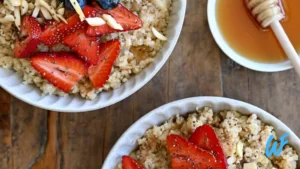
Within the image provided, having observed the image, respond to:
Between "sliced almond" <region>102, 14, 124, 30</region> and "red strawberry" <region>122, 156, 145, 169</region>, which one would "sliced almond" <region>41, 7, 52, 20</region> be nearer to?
"sliced almond" <region>102, 14, 124, 30</region>

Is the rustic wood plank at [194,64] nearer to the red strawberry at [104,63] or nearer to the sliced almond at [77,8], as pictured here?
the red strawberry at [104,63]

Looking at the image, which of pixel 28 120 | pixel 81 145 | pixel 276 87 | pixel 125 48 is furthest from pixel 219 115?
pixel 28 120

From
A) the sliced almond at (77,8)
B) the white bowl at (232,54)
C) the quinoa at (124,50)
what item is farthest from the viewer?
the white bowl at (232,54)

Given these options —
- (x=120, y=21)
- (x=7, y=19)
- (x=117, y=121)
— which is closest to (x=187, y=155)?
(x=117, y=121)

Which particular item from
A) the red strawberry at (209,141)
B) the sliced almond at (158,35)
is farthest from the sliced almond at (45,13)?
the red strawberry at (209,141)

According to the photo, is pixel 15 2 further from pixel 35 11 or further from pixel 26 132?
pixel 26 132
